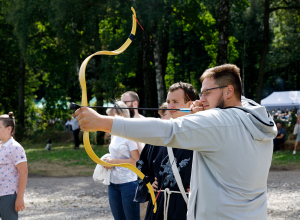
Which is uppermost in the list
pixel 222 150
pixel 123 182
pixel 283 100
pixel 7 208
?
pixel 222 150

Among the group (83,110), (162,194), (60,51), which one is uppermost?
(60,51)

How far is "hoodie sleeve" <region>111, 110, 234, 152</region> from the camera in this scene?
1726 mm

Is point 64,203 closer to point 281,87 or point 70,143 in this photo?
point 70,143

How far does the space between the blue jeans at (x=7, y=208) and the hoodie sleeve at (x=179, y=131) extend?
3141 millimetres

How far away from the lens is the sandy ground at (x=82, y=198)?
23.1 feet

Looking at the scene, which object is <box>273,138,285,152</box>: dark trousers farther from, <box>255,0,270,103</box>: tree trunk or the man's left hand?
the man's left hand

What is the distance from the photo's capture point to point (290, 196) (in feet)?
27.1

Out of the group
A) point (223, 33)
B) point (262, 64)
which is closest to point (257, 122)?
point (223, 33)

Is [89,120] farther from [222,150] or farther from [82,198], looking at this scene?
[82,198]

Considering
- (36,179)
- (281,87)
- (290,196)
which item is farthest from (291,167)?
(281,87)

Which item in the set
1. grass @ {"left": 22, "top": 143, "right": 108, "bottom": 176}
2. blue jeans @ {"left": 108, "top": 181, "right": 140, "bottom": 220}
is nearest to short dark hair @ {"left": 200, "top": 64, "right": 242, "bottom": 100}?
blue jeans @ {"left": 108, "top": 181, "right": 140, "bottom": 220}

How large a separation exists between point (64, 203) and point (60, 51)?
12408mm

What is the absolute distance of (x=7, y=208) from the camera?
422cm

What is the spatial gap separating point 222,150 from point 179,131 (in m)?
0.31
